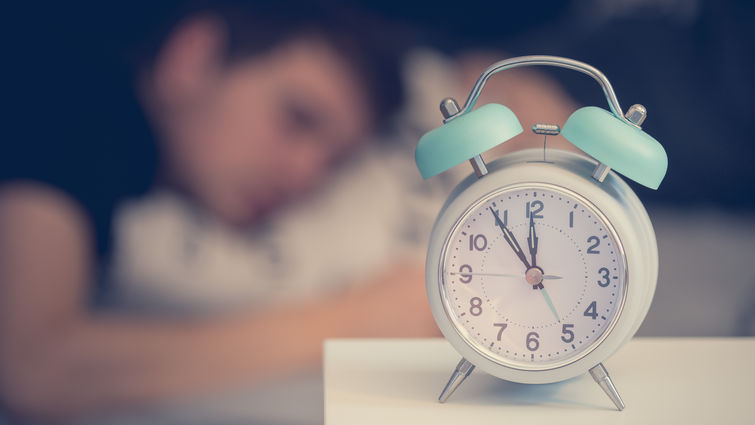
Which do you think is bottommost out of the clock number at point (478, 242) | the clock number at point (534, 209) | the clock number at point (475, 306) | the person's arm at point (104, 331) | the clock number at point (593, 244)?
the clock number at point (475, 306)

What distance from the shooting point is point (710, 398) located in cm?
104

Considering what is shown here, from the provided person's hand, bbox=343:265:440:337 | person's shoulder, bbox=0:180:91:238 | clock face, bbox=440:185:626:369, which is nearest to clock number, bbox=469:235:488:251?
clock face, bbox=440:185:626:369

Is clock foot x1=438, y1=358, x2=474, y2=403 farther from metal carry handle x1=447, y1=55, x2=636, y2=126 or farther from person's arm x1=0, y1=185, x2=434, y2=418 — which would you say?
person's arm x1=0, y1=185, x2=434, y2=418

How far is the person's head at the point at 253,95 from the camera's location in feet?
6.43

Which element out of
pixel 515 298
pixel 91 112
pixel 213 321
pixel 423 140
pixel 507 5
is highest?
pixel 507 5

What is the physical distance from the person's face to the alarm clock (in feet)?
3.25

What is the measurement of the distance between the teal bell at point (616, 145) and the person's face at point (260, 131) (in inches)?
41.2

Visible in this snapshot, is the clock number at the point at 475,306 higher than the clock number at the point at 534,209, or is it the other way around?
the clock number at the point at 534,209

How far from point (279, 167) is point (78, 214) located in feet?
1.62

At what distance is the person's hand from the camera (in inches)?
77.7

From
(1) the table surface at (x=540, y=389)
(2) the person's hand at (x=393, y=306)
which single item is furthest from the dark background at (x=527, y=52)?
(1) the table surface at (x=540, y=389)

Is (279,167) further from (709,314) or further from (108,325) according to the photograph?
(709,314)

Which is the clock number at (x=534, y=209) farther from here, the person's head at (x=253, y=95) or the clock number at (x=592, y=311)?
the person's head at (x=253, y=95)

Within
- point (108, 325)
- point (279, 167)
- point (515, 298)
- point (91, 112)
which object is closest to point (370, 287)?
point (279, 167)
